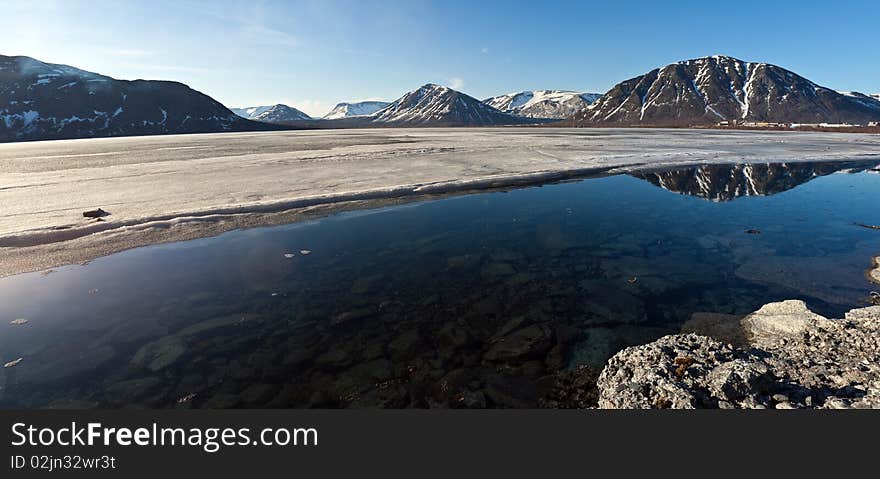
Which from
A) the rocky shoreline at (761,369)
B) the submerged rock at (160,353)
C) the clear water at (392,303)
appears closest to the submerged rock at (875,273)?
the clear water at (392,303)

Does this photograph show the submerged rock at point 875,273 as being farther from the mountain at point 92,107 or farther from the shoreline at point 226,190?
the mountain at point 92,107

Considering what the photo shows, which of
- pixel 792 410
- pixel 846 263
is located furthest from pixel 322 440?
pixel 846 263

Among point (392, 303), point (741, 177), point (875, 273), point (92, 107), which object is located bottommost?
point (392, 303)

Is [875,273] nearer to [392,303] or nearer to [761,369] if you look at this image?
[761,369]

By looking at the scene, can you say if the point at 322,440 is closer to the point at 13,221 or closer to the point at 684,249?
the point at 684,249

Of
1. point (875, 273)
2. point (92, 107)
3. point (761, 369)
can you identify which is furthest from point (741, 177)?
point (92, 107)

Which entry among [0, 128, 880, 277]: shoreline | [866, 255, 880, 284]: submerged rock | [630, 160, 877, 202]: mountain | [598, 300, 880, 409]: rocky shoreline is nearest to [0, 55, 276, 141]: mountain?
[0, 128, 880, 277]: shoreline
